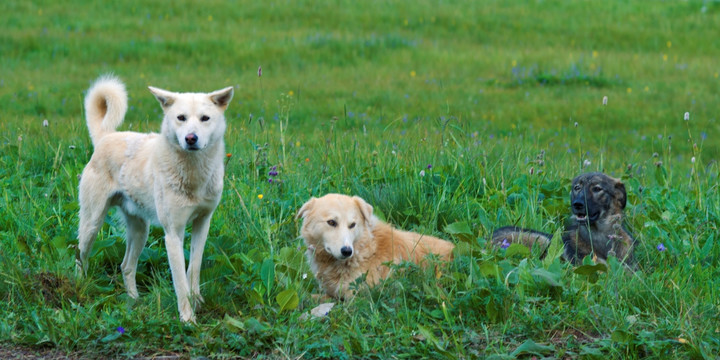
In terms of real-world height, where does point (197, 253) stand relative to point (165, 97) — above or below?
below

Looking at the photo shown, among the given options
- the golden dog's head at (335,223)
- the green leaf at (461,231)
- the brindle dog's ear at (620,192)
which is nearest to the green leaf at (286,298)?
the golden dog's head at (335,223)

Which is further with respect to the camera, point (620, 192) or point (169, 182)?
point (620, 192)

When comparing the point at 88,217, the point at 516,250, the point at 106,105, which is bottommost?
the point at 516,250

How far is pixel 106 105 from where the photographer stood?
19.9ft

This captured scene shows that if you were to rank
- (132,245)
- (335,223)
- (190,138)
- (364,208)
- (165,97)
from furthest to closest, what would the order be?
1. (132,245)
2. (364,208)
3. (335,223)
4. (165,97)
5. (190,138)

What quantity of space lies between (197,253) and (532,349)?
2176 mm

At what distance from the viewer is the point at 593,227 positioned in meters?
6.25

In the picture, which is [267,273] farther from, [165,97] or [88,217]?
[88,217]

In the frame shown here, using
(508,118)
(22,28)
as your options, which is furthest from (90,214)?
(22,28)

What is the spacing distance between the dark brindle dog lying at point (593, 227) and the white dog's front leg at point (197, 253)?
2.16 meters

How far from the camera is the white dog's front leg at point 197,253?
16.6ft

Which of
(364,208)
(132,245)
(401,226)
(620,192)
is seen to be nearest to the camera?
(364,208)

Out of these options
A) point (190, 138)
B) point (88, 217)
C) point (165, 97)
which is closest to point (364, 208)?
point (190, 138)

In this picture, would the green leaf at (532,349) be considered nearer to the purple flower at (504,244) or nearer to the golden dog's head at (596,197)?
the purple flower at (504,244)
